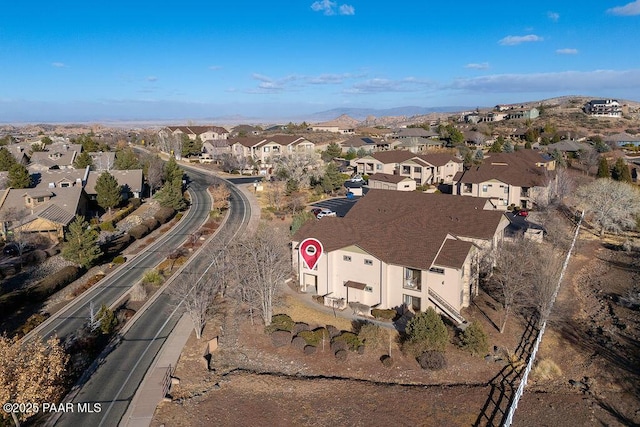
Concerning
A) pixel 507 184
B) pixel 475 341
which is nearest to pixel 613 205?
pixel 507 184

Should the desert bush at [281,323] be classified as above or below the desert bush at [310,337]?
above

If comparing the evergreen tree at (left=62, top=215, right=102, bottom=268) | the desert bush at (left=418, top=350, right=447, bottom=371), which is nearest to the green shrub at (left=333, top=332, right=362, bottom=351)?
the desert bush at (left=418, top=350, right=447, bottom=371)

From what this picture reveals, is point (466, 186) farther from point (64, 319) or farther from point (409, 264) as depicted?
point (64, 319)

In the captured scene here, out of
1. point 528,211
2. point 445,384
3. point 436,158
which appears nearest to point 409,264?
point 445,384

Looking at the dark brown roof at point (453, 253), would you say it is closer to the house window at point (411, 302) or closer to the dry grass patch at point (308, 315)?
the house window at point (411, 302)

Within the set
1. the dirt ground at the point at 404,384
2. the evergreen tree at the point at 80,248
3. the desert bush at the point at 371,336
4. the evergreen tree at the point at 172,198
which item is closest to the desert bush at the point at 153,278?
the evergreen tree at the point at 80,248
